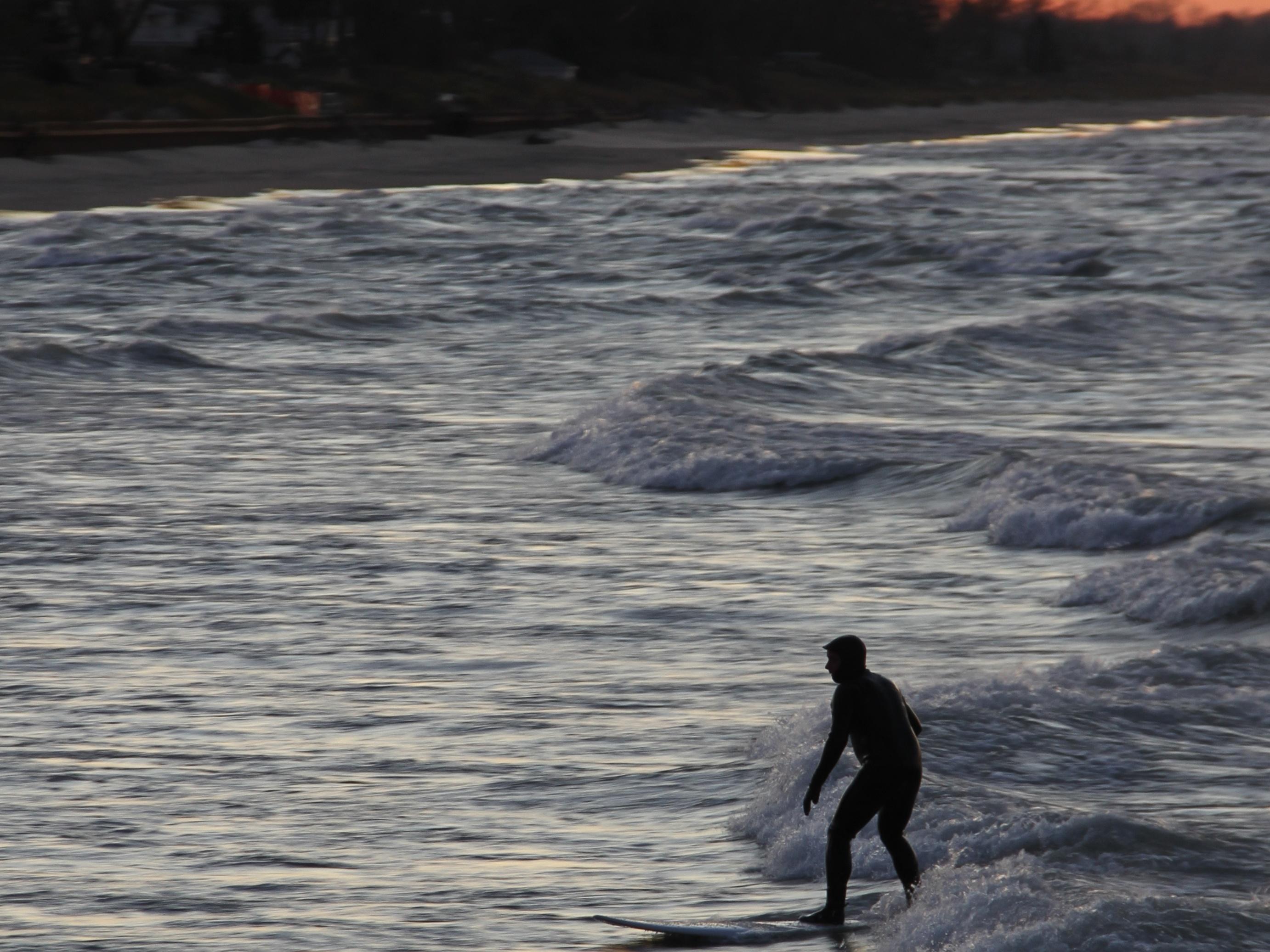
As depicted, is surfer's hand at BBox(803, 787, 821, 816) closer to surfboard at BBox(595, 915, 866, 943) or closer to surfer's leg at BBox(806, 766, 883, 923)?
surfer's leg at BBox(806, 766, 883, 923)

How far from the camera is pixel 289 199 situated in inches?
2148

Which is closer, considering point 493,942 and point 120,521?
Result: point 493,942

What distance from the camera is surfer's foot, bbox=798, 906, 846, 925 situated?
7051 millimetres

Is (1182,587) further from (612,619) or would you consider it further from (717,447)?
(717,447)

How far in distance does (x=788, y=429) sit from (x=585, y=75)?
97.6 m

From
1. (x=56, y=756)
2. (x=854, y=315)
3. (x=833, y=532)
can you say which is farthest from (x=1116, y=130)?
(x=56, y=756)

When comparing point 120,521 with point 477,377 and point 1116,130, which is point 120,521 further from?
point 1116,130

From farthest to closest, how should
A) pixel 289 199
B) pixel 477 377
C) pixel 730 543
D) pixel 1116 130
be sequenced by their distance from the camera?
pixel 1116 130
pixel 289 199
pixel 477 377
pixel 730 543

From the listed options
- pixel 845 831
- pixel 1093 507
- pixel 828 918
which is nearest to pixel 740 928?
pixel 828 918

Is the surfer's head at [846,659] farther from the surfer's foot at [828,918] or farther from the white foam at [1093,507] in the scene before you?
the white foam at [1093,507]

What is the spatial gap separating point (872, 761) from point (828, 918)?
71 cm

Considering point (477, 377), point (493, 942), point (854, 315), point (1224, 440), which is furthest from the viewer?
point (854, 315)

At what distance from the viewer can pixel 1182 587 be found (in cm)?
1273

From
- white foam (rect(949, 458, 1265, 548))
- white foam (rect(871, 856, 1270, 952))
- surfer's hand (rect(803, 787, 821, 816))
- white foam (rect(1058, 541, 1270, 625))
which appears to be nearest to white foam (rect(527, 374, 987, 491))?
white foam (rect(949, 458, 1265, 548))
